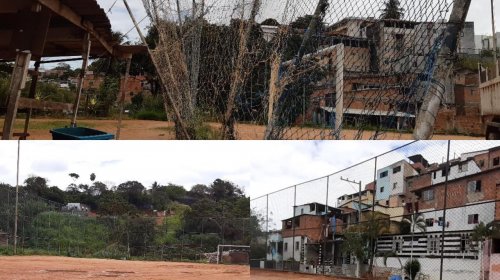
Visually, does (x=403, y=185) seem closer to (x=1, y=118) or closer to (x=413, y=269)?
(x=413, y=269)

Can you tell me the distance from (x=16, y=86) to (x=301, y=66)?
2.62m

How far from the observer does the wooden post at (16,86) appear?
5.37 m

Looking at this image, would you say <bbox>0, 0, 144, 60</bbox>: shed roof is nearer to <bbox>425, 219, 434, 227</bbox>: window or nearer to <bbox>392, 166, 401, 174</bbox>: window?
<bbox>392, 166, 401, 174</bbox>: window

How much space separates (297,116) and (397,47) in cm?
168

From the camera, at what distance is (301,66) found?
615cm

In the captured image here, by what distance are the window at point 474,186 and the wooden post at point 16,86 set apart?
3.69 meters

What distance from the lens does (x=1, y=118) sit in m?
17.8

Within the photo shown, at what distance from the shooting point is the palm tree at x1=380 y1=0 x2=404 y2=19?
17.9 feet

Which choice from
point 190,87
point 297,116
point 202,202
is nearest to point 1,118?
point 202,202

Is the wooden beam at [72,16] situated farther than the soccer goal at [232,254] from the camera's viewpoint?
No

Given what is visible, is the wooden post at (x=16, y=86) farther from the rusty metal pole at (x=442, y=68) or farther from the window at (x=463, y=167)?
the window at (x=463, y=167)

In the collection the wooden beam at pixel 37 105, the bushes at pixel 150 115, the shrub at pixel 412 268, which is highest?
the bushes at pixel 150 115

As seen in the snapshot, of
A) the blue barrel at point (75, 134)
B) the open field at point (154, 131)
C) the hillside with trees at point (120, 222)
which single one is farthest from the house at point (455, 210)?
the hillside with trees at point (120, 222)

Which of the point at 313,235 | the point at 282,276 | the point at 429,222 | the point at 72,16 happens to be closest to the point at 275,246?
the point at 282,276
